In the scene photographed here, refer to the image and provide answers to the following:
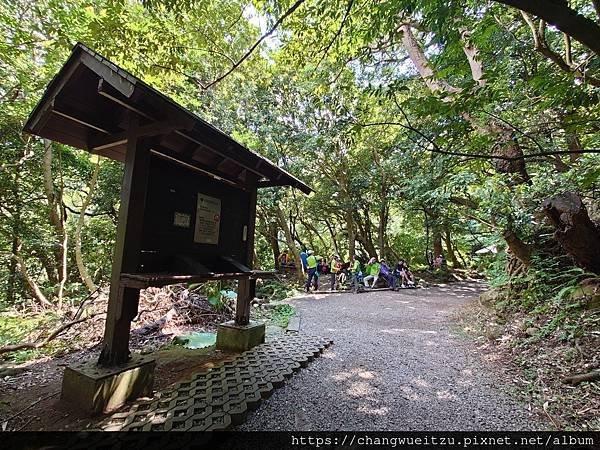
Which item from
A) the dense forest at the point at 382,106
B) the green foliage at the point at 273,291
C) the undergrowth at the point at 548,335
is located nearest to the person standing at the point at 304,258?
the dense forest at the point at 382,106

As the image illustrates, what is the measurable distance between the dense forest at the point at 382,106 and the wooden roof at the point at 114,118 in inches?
29.8

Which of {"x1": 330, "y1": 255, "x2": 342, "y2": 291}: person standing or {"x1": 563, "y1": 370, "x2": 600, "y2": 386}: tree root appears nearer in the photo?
{"x1": 563, "y1": 370, "x2": 600, "y2": 386}: tree root

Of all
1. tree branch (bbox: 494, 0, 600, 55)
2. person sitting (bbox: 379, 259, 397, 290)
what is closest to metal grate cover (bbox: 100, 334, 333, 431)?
tree branch (bbox: 494, 0, 600, 55)

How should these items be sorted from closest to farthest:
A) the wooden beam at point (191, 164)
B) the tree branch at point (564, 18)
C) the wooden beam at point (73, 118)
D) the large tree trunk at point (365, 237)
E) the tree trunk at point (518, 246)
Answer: the tree branch at point (564, 18) < the wooden beam at point (73, 118) < the wooden beam at point (191, 164) < the tree trunk at point (518, 246) < the large tree trunk at point (365, 237)

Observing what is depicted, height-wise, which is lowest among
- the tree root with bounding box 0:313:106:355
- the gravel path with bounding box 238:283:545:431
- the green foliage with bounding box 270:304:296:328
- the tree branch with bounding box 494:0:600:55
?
A: the tree root with bounding box 0:313:106:355

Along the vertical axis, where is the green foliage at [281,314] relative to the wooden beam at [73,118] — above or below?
below

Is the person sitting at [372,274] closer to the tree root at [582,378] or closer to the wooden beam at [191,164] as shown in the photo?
the wooden beam at [191,164]

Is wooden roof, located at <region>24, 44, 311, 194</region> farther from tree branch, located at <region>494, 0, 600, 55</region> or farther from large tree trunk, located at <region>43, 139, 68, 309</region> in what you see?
large tree trunk, located at <region>43, 139, 68, 309</region>

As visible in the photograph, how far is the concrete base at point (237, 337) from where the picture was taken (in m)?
4.27

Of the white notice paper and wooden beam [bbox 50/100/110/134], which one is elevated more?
wooden beam [bbox 50/100/110/134]

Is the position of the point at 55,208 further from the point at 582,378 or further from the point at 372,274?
the point at 582,378

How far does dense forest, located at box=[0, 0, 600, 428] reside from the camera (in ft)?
10.9

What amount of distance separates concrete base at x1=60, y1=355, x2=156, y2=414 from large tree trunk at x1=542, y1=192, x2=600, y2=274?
6103mm

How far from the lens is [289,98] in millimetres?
12914
